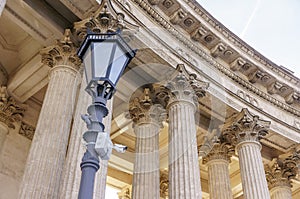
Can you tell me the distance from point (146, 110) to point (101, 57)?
→ 12587mm

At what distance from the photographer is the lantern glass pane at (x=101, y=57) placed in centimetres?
661

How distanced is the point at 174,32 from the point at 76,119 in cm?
862

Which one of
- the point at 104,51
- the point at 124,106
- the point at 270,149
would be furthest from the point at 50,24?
the point at 270,149

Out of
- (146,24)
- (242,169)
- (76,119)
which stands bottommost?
(76,119)

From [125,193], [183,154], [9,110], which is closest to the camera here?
[183,154]

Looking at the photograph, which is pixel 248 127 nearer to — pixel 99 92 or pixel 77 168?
pixel 77 168

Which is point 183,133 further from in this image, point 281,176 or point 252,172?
point 281,176

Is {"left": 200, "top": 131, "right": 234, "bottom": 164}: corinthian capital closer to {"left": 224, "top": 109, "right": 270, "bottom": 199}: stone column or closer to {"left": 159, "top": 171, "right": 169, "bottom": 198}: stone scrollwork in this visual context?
{"left": 224, "top": 109, "right": 270, "bottom": 199}: stone column

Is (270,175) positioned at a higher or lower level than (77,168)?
higher

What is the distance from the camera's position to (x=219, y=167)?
21766 mm

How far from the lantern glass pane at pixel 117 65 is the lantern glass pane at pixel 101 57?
4.9 inches

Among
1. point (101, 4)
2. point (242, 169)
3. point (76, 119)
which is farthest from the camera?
point (242, 169)

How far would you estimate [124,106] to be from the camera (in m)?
21.3

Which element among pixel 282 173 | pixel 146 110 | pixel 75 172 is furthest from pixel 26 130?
pixel 282 173
